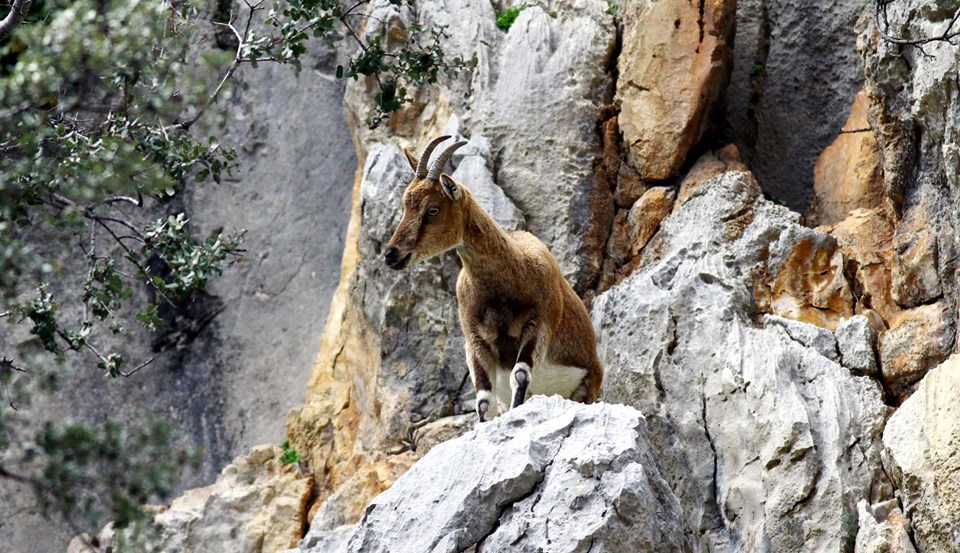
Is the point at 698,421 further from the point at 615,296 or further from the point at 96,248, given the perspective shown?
the point at 96,248

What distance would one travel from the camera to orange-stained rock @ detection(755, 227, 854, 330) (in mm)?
9859

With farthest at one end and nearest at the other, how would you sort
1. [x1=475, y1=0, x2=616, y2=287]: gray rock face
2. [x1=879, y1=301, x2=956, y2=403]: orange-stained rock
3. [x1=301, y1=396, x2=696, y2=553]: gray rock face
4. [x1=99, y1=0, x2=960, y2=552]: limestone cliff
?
[x1=475, y1=0, x2=616, y2=287]: gray rock face
[x1=879, y1=301, x2=956, y2=403]: orange-stained rock
[x1=99, y1=0, x2=960, y2=552]: limestone cliff
[x1=301, y1=396, x2=696, y2=553]: gray rock face

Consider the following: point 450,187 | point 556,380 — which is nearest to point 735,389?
point 556,380

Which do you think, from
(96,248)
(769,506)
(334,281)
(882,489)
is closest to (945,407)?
(882,489)

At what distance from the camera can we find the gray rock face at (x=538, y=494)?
23.1 feet

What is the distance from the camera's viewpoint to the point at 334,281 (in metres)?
14.0

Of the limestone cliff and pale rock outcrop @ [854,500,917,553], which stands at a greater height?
the limestone cliff

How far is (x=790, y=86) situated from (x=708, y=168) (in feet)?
6.00

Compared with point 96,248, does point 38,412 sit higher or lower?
lower

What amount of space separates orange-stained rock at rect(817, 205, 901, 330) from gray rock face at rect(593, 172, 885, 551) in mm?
503

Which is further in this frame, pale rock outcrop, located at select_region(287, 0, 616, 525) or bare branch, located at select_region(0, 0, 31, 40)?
pale rock outcrop, located at select_region(287, 0, 616, 525)

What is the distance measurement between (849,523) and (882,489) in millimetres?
353

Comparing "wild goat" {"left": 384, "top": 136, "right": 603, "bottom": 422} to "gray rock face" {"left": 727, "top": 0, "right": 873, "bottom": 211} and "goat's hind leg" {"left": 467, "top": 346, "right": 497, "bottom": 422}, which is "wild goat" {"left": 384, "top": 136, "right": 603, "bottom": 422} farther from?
"gray rock face" {"left": 727, "top": 0, "right": 873, "bottom": 211}

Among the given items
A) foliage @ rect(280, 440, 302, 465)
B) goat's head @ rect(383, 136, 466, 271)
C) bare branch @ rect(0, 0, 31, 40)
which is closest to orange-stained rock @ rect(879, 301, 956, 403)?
goat's head @ rect(383, 136, 466, 271)
